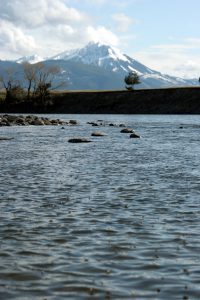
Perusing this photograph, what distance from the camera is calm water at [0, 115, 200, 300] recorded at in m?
9.50

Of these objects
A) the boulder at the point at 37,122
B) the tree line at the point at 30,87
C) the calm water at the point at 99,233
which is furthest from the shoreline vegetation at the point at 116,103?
the calm water at the point at 99,233

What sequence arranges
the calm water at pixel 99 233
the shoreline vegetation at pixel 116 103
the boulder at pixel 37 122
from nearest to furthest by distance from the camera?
the calm water at pixel 99 233
the boulder at pixel 37 122
the shoreline vegetation at pixel 116 103

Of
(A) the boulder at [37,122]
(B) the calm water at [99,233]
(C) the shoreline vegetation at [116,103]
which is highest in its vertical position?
(C) the shoreline vegetation at [116,103]

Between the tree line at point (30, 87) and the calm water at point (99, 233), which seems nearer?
the calm water at point (99, 233)

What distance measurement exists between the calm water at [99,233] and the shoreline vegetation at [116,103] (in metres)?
113

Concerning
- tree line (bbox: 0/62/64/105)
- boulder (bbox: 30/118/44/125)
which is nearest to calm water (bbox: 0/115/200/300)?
boulder (bbox: 30/118/44/125)

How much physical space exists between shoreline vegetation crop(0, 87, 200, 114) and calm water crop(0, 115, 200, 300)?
113 m

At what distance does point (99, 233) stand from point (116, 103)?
442ft

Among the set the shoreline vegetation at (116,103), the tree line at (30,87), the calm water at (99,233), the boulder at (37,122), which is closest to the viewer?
the calm water at (99,233)

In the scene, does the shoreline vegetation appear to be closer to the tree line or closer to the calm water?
the tree line

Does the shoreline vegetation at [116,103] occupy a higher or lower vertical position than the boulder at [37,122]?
higher

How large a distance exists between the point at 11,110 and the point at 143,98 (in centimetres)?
3946

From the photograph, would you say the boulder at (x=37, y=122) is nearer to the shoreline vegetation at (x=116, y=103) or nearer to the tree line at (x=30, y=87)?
the shoreline vegetation at (x=116, y=103)

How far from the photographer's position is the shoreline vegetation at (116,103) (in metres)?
138
